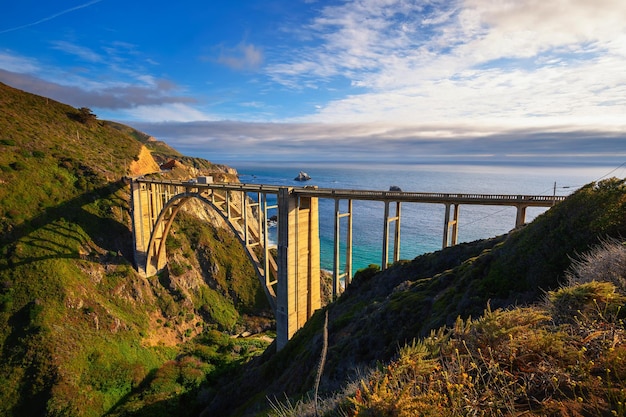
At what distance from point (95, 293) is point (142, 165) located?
93.8 feet

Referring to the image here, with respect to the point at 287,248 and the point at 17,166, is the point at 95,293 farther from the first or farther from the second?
the point at 287,248

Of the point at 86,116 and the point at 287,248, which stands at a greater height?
the point at 86,116

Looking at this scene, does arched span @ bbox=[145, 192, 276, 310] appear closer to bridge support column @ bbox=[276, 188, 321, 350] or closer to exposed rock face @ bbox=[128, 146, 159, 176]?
bridge support column @ bbox=[276, 188, 321, 350]

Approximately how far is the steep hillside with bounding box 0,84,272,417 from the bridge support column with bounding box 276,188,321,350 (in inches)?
556

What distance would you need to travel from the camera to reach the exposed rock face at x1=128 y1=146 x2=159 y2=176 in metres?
53.5

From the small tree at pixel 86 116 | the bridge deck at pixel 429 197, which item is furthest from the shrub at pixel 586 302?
the small tree at pixel 86 116

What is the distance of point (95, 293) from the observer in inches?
1401

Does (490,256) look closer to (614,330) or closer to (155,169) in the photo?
(614,330)

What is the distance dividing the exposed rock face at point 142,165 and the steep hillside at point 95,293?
1.36ft

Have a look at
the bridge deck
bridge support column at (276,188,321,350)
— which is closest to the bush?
the bridge deck

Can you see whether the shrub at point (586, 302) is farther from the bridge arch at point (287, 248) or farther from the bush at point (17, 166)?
the bush at point (17, 166)

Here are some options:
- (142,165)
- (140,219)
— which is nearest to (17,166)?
(140,219)

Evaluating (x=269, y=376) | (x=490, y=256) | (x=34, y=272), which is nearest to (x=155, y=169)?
(x=34, y=272)

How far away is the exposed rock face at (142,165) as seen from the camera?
175 feet
